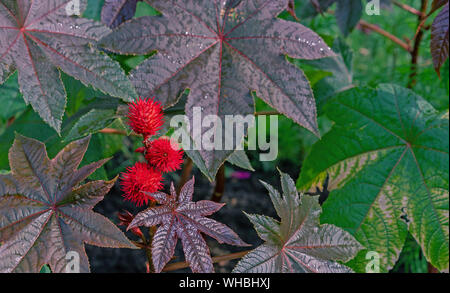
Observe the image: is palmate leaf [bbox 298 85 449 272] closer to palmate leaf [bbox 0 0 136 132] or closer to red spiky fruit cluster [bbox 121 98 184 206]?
red spiky fruit cluster [bbox 121 98 184 206]

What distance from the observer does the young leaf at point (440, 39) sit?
2.61 ft

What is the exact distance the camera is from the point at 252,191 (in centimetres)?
238

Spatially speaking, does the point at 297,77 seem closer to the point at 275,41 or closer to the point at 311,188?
the point at 275,41

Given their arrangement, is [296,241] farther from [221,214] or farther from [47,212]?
[221,214]

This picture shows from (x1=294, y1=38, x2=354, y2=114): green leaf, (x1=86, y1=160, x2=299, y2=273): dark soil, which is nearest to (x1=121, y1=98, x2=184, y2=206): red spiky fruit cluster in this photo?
(x1=294, y1=38, x2=354, y2=114): green leaf

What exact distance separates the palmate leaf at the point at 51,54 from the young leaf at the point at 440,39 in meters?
0.55

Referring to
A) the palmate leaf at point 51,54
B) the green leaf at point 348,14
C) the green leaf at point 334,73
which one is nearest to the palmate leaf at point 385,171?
the green leaf at point 334,73

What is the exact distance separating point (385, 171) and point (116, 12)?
642 millimetres

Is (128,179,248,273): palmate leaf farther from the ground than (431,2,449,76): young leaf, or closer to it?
closer to it

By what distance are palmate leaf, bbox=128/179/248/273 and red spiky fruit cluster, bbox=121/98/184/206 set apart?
3 centimetres

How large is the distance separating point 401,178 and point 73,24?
0.73m

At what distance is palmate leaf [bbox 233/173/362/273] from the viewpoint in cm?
70

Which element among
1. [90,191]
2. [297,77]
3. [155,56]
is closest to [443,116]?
[297,77]

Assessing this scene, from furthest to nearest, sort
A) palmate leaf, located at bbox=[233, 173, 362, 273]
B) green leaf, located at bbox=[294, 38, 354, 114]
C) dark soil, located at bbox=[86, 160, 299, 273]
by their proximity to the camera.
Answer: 1. dark soil, located at bbox=[86, 160, 299, 273]
2. green leaf, located at bbox=[294, 38, 354, 114]
3. palmate leaf, located at bbox=[233, 173, 362, 273]
